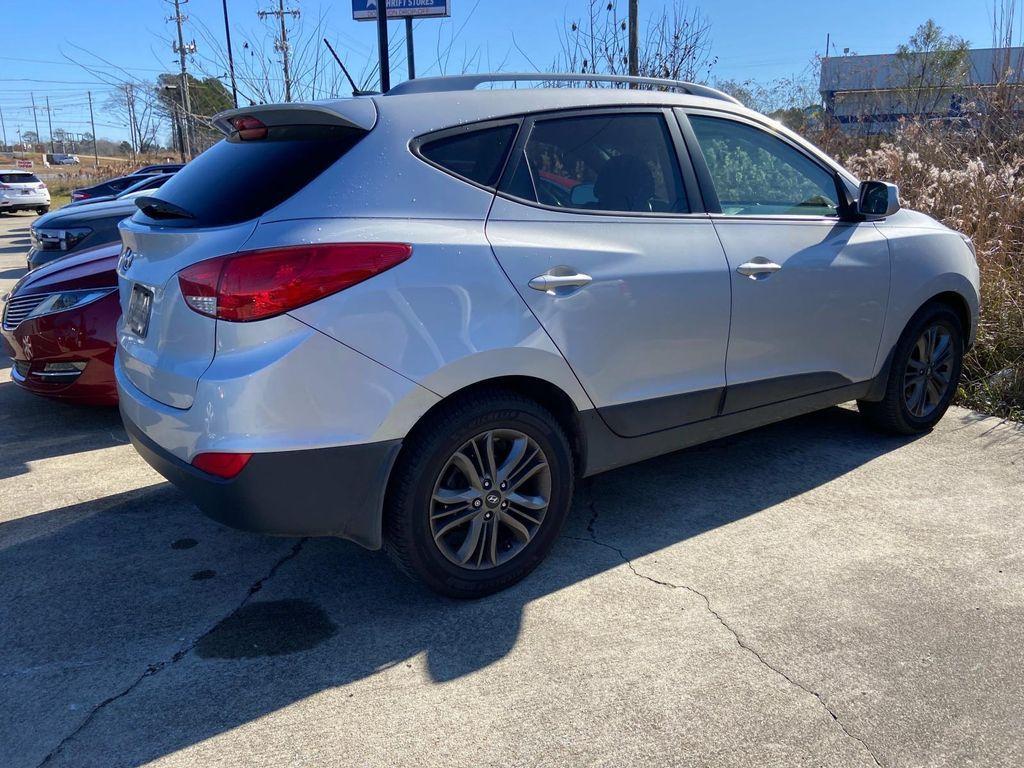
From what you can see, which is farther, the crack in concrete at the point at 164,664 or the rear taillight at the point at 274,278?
the rear taillight at the point at 274,278

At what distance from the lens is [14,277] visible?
12.2 meters

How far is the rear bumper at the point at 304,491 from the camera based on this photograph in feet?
8.92

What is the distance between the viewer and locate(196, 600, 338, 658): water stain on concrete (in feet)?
9.66

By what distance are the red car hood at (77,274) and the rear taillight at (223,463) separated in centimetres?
299

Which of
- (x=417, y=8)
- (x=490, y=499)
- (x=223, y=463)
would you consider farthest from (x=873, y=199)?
(x=417, y=8)

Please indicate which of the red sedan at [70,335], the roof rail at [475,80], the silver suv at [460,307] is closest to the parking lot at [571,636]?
the silver suv at [460,307]

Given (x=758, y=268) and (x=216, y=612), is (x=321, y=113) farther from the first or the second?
(x=758, y=268)

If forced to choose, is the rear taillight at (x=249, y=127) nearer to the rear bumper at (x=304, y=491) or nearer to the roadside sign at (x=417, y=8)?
the rear bumper at (x=304, y=491)

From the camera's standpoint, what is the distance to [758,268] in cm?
380

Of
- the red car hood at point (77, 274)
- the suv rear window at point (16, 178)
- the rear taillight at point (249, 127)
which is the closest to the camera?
the rear taillight at point (249, 127)

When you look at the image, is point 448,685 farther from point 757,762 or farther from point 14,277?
point 14,277

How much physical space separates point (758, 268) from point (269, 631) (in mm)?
2535

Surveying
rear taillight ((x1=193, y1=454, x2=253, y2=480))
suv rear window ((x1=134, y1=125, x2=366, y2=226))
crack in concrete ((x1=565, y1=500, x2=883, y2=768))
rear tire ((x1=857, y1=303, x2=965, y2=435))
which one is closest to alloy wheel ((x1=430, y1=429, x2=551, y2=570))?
crack in concrete ((x1=565, y1=500, x2=883, y2=768))

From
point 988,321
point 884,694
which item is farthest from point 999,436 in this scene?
point 884,694
